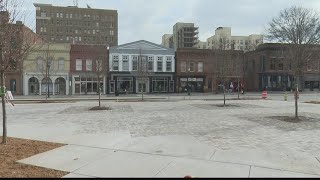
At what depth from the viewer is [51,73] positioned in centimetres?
5681

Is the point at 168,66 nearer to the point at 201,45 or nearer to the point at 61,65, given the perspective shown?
the point at 61,65

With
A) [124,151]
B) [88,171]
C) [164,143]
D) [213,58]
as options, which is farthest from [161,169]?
[213,58]

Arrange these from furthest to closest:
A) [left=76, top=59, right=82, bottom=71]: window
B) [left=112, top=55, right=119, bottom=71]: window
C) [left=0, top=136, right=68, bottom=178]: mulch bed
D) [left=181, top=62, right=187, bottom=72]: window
Answer: 1. [left=181, top=62, right=187, bottom=72]: window
2. [left=112, top=55, right=119, bottom=71]: window
3. [left=76, top=59, right=82, bottom=71]: window
4. [left=0, top=136, right=68, bottom=178]: mulch bed

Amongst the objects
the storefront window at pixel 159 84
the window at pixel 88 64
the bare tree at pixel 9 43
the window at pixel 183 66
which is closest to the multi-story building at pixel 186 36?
the window at pixel 183 66

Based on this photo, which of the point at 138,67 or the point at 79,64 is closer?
the point at 138,67

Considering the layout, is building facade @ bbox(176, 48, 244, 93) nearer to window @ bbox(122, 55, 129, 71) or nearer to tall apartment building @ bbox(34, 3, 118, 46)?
window @ bbox(122, 55, 129, 71)

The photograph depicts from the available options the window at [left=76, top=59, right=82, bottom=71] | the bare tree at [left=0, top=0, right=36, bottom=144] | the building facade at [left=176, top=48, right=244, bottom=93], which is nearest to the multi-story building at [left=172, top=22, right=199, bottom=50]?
the building facade at [left=176, top=48, right=244, bottom=93]

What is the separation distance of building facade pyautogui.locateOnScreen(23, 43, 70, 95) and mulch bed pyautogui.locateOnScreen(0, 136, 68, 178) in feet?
156

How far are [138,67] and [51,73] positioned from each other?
14.7 metres

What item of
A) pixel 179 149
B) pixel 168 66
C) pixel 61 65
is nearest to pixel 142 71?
pixel 168 66

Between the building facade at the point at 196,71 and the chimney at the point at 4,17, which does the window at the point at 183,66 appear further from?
the chimney at the point at 4,17

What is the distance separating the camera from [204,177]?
6.38 meters

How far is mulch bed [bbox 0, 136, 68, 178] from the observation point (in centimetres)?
656

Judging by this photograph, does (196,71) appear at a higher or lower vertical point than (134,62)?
lower
